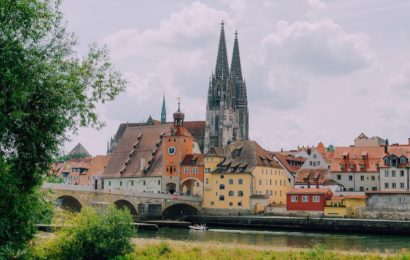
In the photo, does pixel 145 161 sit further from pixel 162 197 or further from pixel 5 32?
pixel 5 32

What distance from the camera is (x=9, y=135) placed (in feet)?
76.8

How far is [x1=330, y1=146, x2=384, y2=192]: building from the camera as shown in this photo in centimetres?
8750

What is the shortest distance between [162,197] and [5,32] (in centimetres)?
6404

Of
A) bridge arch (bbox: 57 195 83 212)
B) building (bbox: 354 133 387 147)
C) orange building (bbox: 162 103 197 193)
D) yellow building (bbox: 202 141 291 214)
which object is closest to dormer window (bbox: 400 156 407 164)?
yellow building (bbox: 202 141 291 214)

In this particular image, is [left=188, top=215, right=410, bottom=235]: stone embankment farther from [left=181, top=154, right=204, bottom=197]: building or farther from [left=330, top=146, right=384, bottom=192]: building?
[left=330, top=146, right=384, bottom=192]: building

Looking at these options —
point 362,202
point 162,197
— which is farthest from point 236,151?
point 362,202

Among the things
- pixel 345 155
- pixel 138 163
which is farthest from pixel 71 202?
pixel 345 155

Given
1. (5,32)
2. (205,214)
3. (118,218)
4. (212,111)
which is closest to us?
(5,32)

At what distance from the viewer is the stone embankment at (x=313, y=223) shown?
65.9m

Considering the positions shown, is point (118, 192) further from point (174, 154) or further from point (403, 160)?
point (403, 160)

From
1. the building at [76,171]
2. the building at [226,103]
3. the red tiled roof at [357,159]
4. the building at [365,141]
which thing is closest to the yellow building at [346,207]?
the red tiled roof at [357,159]

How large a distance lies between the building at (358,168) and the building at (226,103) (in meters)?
50.1

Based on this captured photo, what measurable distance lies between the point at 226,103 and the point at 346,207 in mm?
72738

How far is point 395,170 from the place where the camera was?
8362cm
